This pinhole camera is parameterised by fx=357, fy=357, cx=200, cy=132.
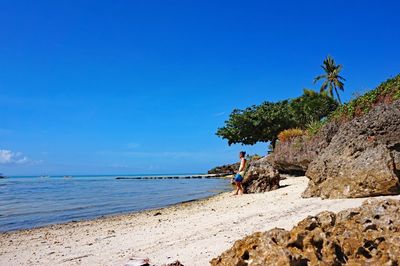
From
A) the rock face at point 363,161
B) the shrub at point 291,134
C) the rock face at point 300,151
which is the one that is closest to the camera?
the rock face at point 363,161

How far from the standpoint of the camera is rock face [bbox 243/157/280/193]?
52.6ft

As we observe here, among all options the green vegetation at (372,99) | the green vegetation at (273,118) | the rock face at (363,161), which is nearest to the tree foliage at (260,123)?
the green vegetation at (273,118)

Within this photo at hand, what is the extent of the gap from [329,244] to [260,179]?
12402 mm

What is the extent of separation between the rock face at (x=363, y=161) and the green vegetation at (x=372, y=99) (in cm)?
239

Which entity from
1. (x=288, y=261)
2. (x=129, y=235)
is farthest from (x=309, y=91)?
(x=288, y=261)

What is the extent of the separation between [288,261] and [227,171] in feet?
194

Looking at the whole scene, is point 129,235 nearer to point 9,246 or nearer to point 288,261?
point 9,246

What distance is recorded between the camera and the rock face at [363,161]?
8844 millimetres

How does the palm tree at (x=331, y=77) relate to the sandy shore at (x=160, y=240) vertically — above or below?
above

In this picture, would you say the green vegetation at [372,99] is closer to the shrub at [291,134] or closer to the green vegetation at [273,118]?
the shrub at [291,134]

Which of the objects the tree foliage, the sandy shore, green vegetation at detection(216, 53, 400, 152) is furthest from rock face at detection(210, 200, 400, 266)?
the tree foliage

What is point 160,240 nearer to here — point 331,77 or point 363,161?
point 363,161

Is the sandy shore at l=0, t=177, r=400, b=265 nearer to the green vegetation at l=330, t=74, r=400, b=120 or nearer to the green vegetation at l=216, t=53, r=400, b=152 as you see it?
the green vegetation at l=330, t=74, r=400, b=120

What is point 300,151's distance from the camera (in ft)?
73.2
